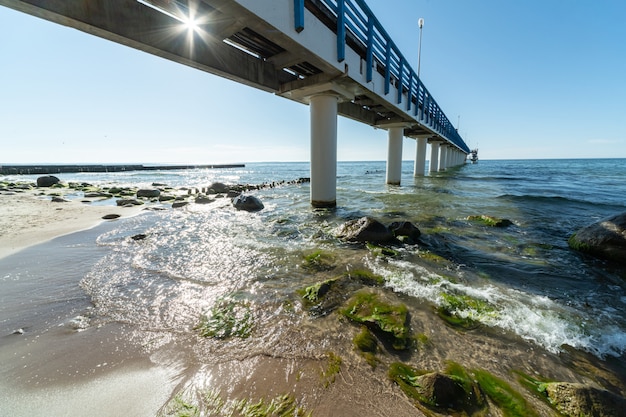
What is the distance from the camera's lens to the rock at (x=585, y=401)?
1.97 metres

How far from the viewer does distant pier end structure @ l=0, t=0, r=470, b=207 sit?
17.4 feet

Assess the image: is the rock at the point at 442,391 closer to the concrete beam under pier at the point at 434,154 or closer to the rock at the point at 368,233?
the rock at the point at 368,233

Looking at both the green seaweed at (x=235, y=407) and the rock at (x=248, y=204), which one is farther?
the rock at (x=248, y=204)

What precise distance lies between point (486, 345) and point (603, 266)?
5.26m

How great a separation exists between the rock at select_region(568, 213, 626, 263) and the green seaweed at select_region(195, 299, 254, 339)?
860cm

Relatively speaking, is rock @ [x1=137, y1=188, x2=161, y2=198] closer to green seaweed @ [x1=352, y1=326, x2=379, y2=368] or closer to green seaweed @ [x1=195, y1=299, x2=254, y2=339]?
green seaweed @ [x1=195, y1=299, x2=254, y2=339]

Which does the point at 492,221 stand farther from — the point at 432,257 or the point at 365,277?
the point at 365,277

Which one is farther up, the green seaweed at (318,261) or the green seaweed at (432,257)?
the green seaweed at (318,261)

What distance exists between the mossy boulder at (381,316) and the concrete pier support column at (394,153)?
778 inches

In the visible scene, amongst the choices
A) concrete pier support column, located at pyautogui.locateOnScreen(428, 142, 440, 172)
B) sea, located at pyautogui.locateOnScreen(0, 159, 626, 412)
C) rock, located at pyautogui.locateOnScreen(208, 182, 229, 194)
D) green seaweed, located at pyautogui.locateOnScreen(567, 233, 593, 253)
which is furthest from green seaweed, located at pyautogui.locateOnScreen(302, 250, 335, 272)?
concrete pier support column, located at pyautogui.locateOnScreen(428, 142, 440, 172)

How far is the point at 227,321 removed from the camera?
3.30 metres

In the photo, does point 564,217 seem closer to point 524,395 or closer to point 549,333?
point 549,333

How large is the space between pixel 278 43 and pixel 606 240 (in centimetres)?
1028

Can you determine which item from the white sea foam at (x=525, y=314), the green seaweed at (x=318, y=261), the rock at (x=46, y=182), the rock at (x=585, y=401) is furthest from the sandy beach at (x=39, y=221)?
the rock at (x=46, y=182)
